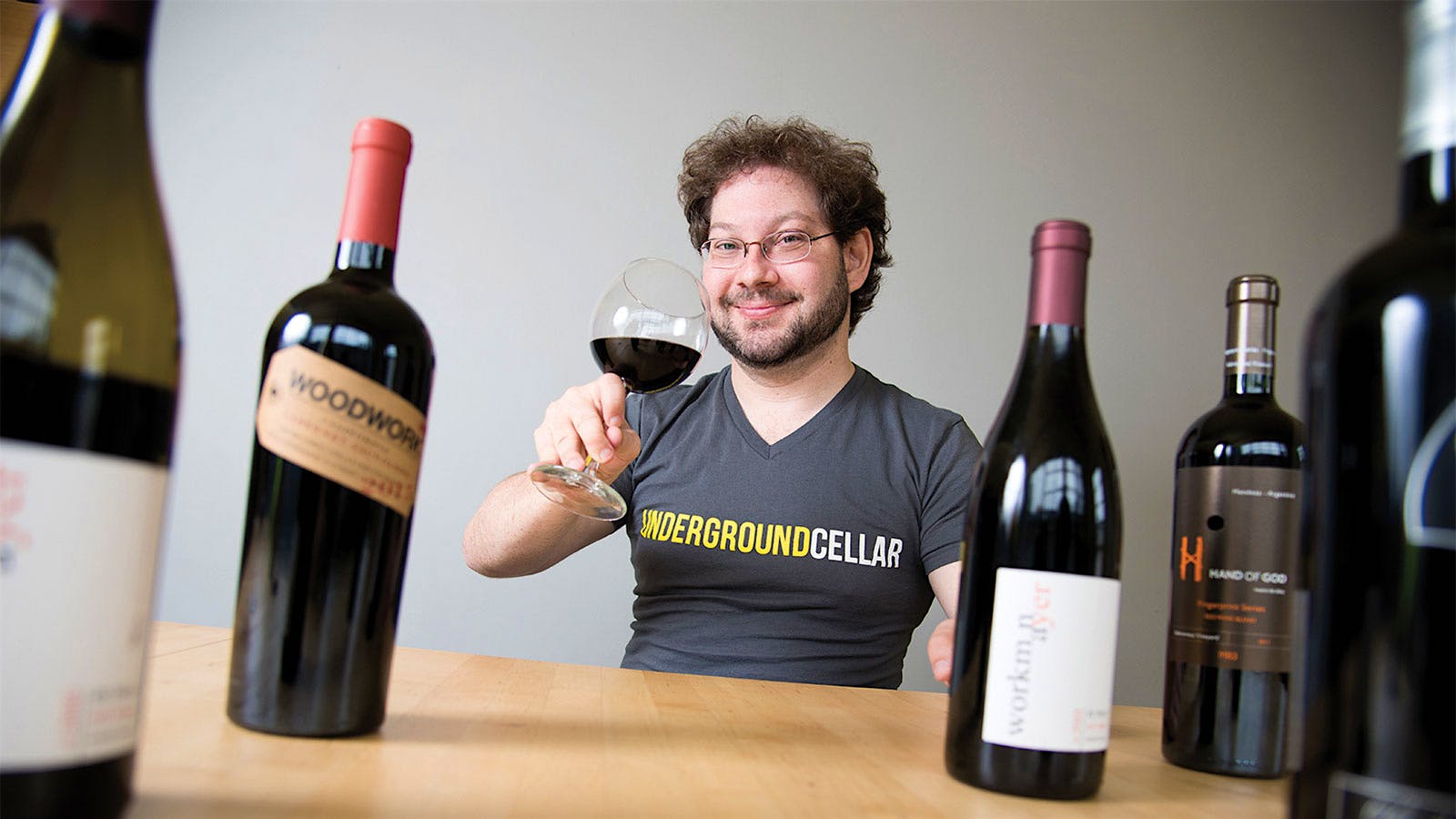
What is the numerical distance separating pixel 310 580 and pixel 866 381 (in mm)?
1285

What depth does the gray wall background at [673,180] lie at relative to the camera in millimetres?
2139

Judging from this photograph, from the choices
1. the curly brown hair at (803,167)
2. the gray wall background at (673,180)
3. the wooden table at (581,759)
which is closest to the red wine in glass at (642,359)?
the wooden table at (581,759)

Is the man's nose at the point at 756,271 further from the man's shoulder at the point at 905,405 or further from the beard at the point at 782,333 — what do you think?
the man's shoulder at the point at 905,405

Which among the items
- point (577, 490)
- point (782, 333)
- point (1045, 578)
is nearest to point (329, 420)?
point (577, 490)

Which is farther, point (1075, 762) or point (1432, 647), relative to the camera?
point (1075, 762)

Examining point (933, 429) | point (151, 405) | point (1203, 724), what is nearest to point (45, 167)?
point (151, 405)

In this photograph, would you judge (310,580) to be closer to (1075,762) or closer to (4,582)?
(4,582)

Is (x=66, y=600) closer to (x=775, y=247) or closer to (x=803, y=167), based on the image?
(x=775, y=247)

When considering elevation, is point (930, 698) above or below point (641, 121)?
below

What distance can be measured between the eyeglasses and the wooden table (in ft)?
3.24

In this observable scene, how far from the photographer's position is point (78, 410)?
30 centimetres

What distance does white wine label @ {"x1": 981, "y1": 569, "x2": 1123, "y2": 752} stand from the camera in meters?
0.48

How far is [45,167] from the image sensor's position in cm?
35

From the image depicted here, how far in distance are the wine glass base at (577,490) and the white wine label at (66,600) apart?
39 cm
